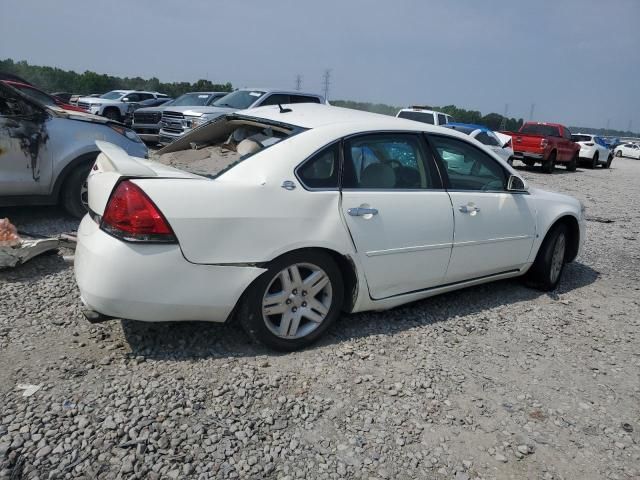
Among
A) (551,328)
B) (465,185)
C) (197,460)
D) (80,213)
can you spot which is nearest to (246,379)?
(197,460)

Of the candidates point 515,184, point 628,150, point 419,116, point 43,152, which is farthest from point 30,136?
point 628,150

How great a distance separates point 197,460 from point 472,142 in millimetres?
3303

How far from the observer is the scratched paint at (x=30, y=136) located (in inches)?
214

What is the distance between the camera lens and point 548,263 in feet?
16.3

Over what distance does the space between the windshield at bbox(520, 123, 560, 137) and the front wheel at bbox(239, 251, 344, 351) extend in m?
19.5

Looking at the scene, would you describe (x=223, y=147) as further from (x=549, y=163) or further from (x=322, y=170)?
(x=549, y=163)

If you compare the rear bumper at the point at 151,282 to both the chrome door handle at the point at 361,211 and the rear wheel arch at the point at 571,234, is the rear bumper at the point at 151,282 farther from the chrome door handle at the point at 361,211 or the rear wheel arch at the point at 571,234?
the rear wheel arch at the point at 571,234

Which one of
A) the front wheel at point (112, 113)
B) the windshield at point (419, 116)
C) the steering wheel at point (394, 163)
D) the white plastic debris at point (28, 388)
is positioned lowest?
the white plastic debris at point (28, 388)

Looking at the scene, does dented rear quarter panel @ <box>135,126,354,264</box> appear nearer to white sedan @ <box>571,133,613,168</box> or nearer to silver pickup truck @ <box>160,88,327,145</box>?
silver pickup truck @ <box>160,88,327,145</box>

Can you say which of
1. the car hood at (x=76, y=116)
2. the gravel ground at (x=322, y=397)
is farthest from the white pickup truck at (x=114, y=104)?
the gravel ground at (x=322, y=397)

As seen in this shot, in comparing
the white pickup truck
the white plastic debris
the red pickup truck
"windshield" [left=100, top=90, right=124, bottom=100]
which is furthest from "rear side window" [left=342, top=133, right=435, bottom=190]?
"windshield" [left=100, top=90, right=124, bottom=100]

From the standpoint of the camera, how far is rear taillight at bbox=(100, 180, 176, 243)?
9.31 feet

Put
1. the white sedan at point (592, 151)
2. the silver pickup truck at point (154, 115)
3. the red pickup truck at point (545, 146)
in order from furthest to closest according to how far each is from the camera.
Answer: the white sedan at point (592, 151) < the red pickup truck at point (545, 146) < the silver pickup truck at point (154, 115)

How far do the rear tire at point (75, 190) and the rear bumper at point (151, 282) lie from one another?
3146 mm
